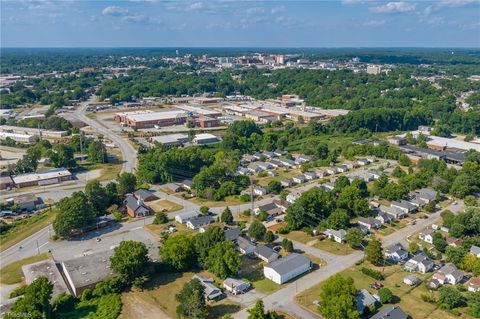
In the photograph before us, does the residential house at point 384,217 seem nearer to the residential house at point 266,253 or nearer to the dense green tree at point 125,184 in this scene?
the residential house at point 266,253

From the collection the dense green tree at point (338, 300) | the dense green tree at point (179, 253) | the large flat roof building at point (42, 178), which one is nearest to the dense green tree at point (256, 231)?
the dense green tree at point (179, 253)

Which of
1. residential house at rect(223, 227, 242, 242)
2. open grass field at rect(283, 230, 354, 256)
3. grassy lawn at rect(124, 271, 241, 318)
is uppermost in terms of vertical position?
residential house at rect(223, 227, 242, 242)

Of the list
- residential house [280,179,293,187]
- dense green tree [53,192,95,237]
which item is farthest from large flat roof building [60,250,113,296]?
residential house [280,179,293,187]

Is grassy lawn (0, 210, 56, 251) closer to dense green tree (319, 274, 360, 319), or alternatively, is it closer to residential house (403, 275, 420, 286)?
dense green tree (319, 274, 360, 319)

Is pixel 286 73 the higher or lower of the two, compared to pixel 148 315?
higher

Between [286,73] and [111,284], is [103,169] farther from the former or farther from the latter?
[286,73]

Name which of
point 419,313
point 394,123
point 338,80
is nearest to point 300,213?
point 419,313
